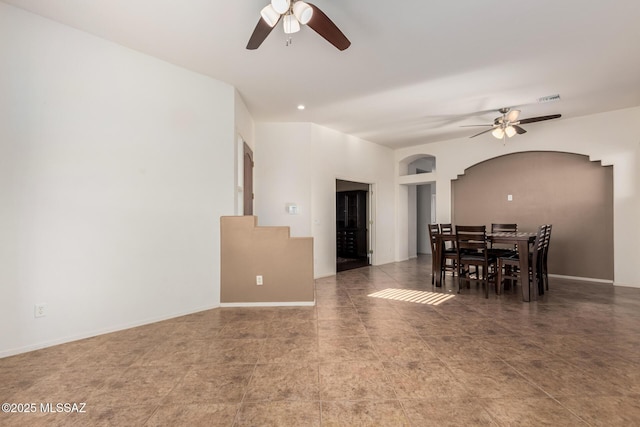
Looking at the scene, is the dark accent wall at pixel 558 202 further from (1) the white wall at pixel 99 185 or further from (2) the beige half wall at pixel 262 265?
(1) the white wall at pixel 99 185

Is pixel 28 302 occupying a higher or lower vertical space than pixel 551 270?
higher

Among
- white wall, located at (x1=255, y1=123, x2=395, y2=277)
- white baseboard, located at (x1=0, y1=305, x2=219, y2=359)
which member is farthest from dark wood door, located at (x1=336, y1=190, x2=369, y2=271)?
white baseboard, located at (x1=0, y1=305, x2=219, y2=359)

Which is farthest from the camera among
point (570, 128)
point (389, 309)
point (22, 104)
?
point (570, 128)

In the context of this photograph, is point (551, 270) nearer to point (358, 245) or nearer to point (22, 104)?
point (358, 245)

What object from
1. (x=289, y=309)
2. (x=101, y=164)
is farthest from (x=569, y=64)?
(x=101, y=164)

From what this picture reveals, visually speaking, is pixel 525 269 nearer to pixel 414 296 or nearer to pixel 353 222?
pixel 414 296

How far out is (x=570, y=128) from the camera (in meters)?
5.43

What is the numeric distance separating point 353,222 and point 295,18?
6127mm

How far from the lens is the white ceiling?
2.56m

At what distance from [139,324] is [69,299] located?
69 centimetres

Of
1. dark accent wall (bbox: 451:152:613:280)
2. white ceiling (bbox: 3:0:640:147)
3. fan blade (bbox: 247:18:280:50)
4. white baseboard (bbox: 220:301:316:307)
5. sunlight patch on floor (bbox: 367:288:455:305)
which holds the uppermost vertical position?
white ceiling (bbox: 3:0:640:147)

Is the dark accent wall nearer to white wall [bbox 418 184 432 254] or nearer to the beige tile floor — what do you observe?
the beige tile floor

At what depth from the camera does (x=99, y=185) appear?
2.99 meters

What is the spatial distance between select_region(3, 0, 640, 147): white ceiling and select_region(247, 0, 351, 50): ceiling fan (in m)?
0.35
